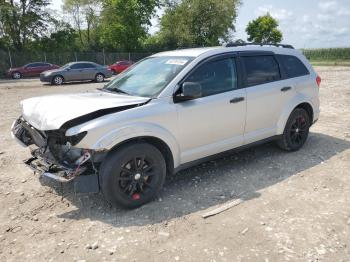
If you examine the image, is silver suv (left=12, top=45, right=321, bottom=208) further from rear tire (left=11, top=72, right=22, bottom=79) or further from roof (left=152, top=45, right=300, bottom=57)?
rear tire (left=11, top=72, right=22, bottom=79)

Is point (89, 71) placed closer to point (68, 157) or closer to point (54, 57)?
point (54, 57)

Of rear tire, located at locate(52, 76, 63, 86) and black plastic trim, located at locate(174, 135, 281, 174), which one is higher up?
black plastic trim, located at locate(174, 135, 281, 174)

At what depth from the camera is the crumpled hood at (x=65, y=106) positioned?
13.1 feet

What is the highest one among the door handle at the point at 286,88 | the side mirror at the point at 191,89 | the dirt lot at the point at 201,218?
the side mirror at the point at 191,89

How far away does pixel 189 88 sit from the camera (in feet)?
14.2

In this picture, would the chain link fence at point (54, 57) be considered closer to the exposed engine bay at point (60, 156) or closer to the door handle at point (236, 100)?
the exposed engine bay at point (60, 156)

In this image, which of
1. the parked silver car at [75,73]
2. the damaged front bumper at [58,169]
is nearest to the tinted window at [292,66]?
the damaged front bumper at [58,169]

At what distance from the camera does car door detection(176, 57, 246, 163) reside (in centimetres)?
461

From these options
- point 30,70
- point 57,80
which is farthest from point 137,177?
point 30,70

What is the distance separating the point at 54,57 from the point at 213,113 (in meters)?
34.4

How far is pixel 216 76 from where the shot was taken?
4.96 metres

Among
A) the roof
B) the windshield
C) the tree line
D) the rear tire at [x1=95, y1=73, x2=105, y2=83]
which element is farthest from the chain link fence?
the roof

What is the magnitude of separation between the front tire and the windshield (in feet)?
2.58

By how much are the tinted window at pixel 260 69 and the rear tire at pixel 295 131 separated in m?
0.80
